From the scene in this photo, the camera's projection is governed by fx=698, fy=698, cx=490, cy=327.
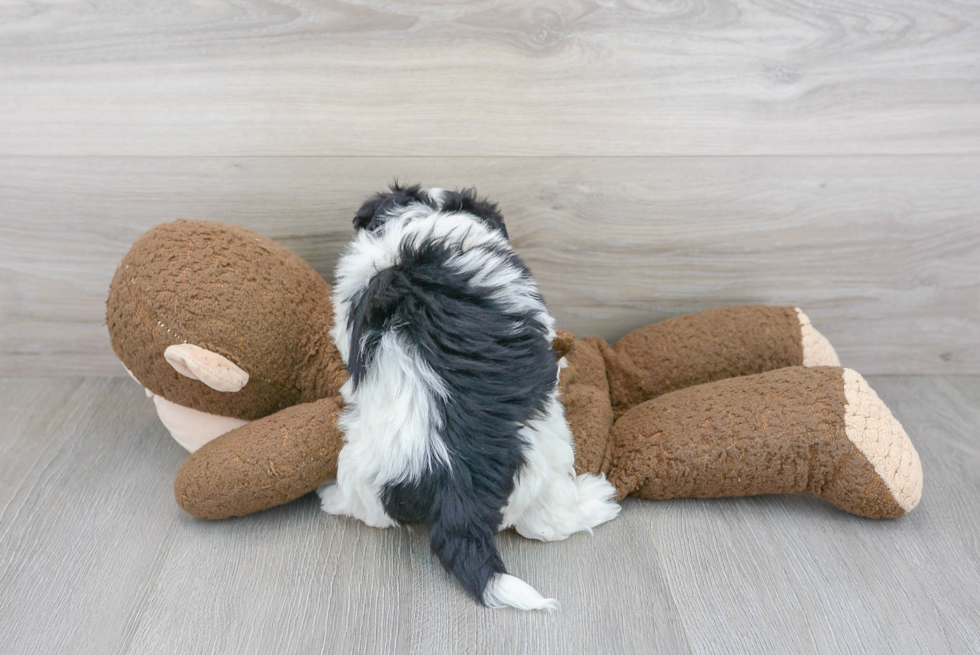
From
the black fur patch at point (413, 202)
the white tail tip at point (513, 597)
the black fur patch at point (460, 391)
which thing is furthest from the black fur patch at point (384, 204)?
the white tail tip at point (513, 597)

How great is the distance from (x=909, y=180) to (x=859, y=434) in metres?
0.46

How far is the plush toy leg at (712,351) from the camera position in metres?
0.99

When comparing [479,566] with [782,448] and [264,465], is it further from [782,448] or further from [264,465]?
[782,448]

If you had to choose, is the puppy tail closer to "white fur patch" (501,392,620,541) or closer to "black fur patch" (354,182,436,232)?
"white fur patch" (501,392,620,541)

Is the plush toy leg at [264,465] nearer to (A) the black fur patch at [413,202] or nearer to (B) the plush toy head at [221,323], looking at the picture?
(B) the plush toy head at [221,323]

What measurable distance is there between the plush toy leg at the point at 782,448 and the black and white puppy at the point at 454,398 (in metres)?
0.14

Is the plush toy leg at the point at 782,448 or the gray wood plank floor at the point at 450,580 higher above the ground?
the plush toy leg at the point at 782,448

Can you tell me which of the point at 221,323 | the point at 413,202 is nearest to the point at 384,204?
the point at 413,202

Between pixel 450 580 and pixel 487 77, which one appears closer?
pixel 450 580

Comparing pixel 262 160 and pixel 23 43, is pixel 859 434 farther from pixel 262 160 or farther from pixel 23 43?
pixel 23 43

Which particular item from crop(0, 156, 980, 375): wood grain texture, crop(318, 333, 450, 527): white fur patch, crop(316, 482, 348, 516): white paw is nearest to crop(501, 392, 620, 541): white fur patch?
crop(318, 333, 450, 527): white fur patch

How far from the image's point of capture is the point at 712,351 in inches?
39.1

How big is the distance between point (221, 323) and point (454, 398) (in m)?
0.30

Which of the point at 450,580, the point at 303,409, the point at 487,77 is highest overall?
the point at 487,77
